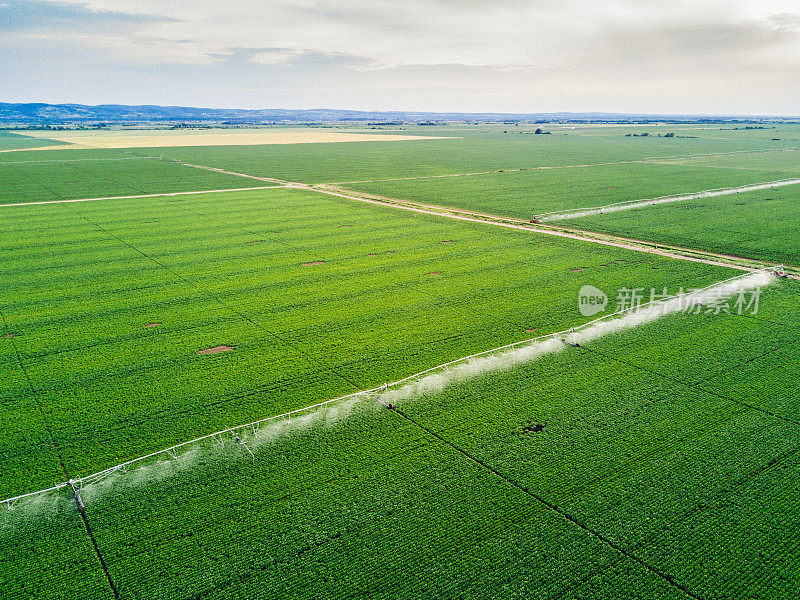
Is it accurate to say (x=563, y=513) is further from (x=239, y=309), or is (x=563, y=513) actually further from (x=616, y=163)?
(x=616, y=163)

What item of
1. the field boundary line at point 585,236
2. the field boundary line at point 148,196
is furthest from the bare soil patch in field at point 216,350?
the field boundary line at point 148,196

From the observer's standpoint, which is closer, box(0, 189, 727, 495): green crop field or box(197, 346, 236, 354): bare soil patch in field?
box(0, 189, 727, 495): green crop field

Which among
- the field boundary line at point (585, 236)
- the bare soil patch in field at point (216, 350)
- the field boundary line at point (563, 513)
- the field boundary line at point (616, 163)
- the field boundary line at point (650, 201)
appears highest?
the field boundary line at point (616, 163)

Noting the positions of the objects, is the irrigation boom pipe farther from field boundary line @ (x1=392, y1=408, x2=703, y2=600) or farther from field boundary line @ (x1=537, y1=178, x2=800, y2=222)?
field boundary line @ (x1=537, y1=178, x2=800, y2=222)

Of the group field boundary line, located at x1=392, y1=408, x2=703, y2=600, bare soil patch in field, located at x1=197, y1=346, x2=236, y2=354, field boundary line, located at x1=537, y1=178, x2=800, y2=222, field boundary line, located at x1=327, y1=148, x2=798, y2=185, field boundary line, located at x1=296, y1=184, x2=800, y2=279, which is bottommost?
field boundary line, located at x1=392, y1=408, x2=703, y2=600

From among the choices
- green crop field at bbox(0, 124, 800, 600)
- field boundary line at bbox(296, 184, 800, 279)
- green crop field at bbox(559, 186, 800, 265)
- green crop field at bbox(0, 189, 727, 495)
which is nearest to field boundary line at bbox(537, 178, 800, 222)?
green crop field at bbox(559, 186, 800, 265)

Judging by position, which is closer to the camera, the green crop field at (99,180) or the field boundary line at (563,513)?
the field boundary line at (563,513)

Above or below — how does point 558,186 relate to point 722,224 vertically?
above

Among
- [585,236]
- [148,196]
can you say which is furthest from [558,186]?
[148,196]

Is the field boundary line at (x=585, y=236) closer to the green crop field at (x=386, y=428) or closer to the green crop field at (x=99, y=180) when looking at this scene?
the green crop field at (x=386, y=428)
